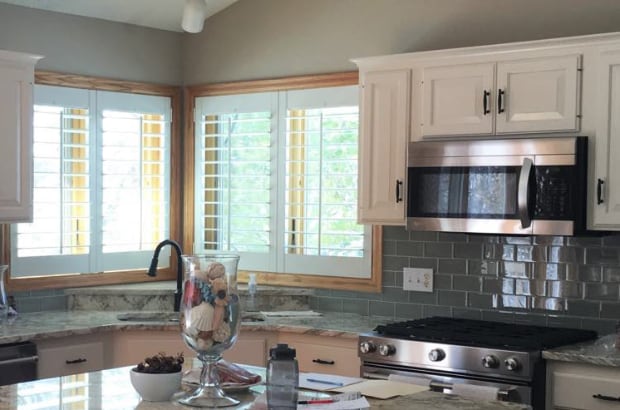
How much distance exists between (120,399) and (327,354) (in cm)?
194

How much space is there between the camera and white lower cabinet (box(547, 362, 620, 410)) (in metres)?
3.76

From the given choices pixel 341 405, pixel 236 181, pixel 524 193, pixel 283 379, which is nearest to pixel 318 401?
pixel 341 405

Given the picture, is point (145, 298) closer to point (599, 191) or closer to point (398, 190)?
point (398, 190)

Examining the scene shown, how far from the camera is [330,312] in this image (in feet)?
17.2

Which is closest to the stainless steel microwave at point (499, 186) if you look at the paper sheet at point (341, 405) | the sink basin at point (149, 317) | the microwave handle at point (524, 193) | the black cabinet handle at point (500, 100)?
the microwave handle at point (524, 193)

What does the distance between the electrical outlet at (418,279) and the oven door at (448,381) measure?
0.71m

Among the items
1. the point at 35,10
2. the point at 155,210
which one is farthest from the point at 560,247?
the point at 35,10

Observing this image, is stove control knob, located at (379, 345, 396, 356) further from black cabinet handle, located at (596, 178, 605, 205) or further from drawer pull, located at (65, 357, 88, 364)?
drawer pull, located at (65, 357, 88, 364)

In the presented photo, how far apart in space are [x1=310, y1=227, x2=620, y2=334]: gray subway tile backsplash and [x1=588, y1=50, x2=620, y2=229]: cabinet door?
0.35m

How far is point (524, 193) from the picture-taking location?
4.11m

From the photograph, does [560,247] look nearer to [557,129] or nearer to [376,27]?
[557,129]

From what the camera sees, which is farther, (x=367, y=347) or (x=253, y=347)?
(x=253, y=347)

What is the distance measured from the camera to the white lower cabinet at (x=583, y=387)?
3.76 metres

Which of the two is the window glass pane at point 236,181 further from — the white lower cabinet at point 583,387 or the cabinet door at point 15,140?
the white lower cabinet at point 583,387
